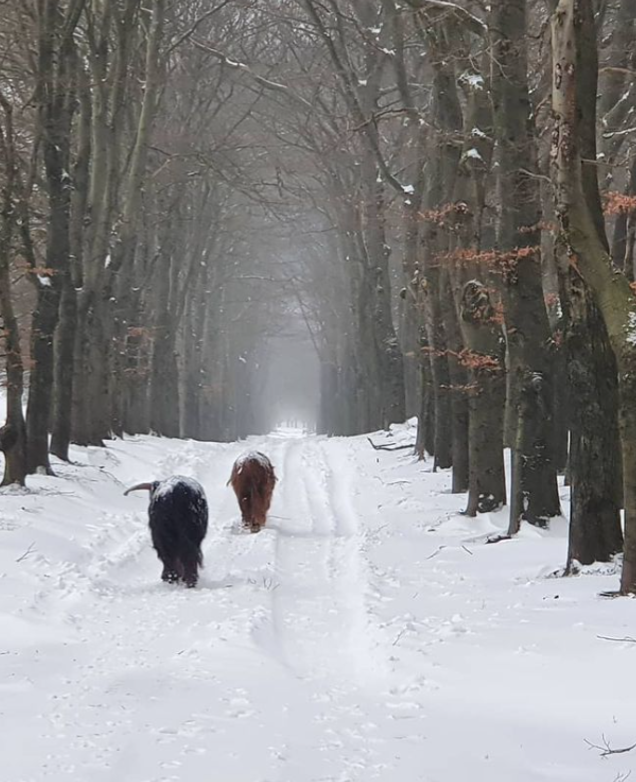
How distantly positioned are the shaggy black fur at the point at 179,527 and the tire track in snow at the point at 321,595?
939 millimetres

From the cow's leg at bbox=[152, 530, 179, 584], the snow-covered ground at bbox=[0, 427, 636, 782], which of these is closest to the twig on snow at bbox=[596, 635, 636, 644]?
the snow-covered ground at bbox=[0, 427, 636, 782]

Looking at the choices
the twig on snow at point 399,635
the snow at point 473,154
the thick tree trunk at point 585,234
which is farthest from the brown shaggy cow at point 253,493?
the thick tree trunk at point 585,234

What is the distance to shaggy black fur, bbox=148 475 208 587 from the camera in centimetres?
1021

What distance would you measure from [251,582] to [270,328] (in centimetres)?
5247

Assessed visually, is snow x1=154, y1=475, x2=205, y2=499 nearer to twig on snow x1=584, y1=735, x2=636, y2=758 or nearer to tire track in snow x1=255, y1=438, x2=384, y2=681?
tire track in snow x1=255, y1=438, x2=384, y2=681

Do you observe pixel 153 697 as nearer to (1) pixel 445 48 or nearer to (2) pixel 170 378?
(1) pixel 445 48

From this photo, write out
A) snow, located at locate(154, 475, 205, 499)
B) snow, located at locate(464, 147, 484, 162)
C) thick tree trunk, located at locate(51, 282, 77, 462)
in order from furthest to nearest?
thick tree trunk, located at locate(51, 282, 77, 462) → snow, located at locate(464, 147, 484, 162) → snow, located at locate(154, 475, 205, 499)

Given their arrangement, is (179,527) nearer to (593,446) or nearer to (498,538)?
(498,538)

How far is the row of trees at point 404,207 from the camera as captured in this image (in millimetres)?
9234

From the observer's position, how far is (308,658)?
7.49 m

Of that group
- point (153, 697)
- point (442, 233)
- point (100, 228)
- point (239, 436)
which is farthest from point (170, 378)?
point (153, 697)

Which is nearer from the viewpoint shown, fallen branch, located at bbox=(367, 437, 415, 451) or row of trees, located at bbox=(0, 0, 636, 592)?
row of trees, located at bbox=(0, 0, 636, 592)

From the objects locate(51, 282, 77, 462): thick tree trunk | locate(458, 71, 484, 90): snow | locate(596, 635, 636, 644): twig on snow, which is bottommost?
locate(596, 635, 636, 644): twig on snow

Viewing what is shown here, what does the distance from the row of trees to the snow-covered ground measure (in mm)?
1040
